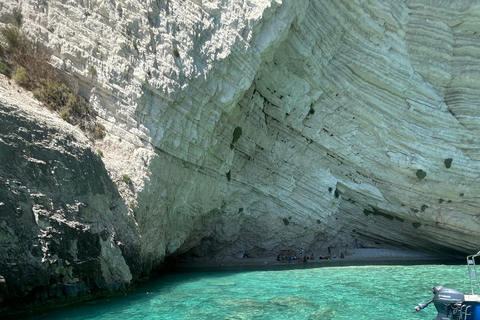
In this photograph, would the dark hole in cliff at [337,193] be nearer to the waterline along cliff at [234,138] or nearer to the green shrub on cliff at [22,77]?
the waterline along cliff at [234,138]

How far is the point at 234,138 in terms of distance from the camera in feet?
65.9

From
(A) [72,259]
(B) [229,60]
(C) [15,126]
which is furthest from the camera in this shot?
(B) [229,60]

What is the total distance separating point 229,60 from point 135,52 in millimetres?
4198

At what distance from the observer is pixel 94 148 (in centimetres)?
1348

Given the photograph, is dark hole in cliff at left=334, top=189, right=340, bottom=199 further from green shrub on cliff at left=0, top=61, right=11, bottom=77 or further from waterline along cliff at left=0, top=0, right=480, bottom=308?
green shrub on cliff at left=0, top=61, right=11, bottom=77

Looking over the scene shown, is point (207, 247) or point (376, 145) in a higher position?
point (376, 145)

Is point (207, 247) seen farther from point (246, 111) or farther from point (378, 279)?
point (378, 279)

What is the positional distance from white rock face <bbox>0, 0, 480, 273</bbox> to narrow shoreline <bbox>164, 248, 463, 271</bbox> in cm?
82

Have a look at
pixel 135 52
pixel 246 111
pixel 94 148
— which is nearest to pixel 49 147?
pixel 94 148

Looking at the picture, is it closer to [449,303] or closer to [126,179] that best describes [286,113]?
[126,179]

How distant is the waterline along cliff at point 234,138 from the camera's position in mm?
11570

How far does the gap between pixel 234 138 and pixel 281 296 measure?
9.43 m

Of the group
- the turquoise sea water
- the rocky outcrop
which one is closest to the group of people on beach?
the turquoise sea water

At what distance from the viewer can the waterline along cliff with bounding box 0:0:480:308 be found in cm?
1157
